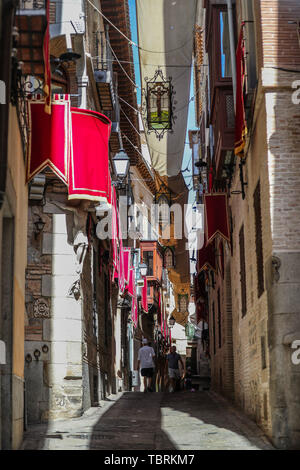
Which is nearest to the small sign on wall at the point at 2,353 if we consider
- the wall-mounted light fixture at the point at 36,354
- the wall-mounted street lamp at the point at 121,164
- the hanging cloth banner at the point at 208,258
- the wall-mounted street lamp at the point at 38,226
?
the wall-mounted light fixture at the point at 36,354

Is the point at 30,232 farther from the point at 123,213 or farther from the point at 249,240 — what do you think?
the point at 123,213

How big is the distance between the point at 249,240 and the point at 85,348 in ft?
13.2

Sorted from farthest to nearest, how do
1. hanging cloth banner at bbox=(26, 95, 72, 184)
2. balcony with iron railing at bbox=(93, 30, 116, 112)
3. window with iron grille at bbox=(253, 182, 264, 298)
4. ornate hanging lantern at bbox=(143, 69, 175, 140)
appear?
balcony with iron railing at bbox=(93, 30, 116, 112), ornate hanging lantern at bbox=(143, 69, 175, 140), window with iron grille at bbox=(253, 182, 264, 298), hanging cloth banner at bbox=(26, 95, 72, 184)

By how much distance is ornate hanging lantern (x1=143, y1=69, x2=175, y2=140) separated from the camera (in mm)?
16094

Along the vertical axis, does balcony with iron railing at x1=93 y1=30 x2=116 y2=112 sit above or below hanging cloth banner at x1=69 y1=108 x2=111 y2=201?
above

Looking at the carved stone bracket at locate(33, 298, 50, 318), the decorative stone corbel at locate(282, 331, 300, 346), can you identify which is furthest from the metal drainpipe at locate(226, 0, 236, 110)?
the decorative stone corbel at locate(282, 331, 300, 346)

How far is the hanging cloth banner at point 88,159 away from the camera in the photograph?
12.8 meters

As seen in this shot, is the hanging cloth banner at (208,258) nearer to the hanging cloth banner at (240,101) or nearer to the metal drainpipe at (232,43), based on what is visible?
the metal drainpipe at (232,43)

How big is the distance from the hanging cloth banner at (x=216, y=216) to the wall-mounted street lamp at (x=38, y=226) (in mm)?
4457

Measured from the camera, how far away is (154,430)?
10852 mm

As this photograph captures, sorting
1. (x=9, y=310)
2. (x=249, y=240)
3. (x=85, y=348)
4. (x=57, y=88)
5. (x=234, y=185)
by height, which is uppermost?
(x=57, y=88)

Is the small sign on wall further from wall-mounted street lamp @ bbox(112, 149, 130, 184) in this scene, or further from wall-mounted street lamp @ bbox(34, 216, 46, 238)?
wall-mounted street lamp @ bbox(112, 149, 130, 184)

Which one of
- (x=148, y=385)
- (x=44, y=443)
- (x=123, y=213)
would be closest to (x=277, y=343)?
(x=44, y=443)

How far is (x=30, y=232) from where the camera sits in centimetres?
1375
